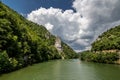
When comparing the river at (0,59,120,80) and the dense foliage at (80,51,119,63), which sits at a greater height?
the dense foliage at (80,51,119,63)

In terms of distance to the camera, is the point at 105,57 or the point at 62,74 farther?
the point at 105,57

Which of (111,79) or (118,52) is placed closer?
(111,79)

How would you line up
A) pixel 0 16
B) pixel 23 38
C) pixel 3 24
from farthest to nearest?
pixel 23 38
pixel 0 16
pixel 3 24

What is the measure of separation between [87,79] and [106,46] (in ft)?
290

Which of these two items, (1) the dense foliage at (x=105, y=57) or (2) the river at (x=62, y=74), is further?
(1) the dense foliage at (x=105, y=57)

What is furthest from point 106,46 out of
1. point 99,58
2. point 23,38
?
point 23,38

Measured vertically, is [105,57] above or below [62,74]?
above

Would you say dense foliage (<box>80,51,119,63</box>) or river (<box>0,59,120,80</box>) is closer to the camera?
river (<box>0,59,120,80</box>)

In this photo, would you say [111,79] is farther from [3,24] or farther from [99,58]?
[99,58]

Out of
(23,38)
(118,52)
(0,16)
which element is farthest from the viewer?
(118,52)

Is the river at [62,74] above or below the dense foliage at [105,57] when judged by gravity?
below

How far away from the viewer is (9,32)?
2842 inches

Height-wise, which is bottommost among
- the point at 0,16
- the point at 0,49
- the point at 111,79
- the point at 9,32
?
the point at 111,79

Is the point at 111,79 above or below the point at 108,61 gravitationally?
below
